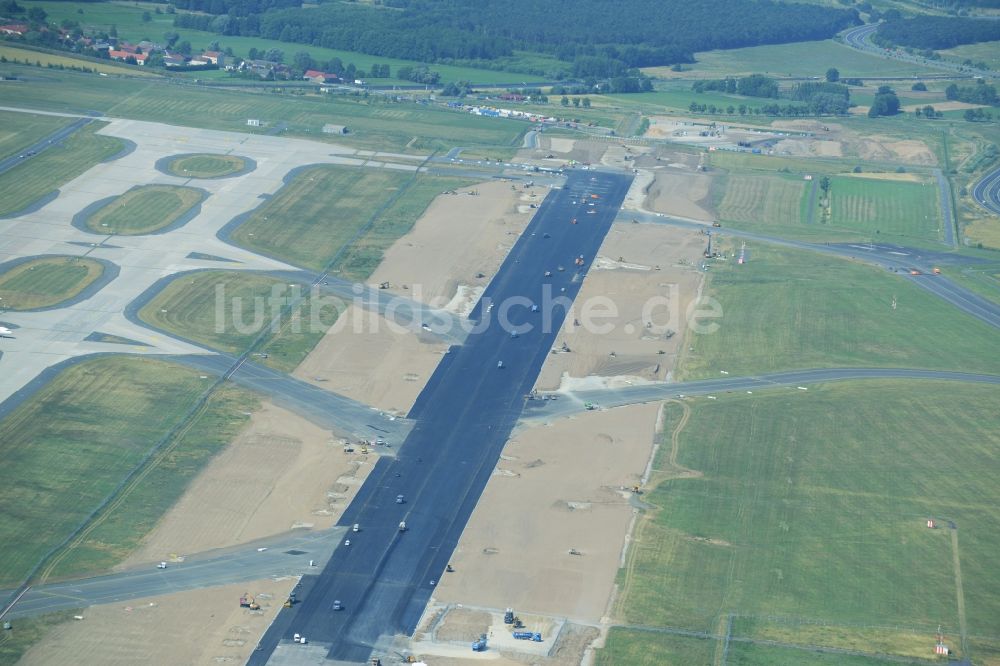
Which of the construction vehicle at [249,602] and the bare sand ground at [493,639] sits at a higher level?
the construction vehicle at [249,602]

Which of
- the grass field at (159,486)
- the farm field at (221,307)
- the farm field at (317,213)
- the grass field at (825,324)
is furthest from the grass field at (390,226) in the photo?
the grass field at (825,324)

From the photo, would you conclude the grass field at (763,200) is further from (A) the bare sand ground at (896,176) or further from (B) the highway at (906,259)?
(A) the bare sand ground at (896,176)

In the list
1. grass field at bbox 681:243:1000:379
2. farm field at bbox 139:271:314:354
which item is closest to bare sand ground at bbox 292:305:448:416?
farm field at bbox 139:271:314:354

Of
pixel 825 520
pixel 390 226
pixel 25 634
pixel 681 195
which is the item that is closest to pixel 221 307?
pixel 390 226

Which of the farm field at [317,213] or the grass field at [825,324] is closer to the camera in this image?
the grass field at [825,324]

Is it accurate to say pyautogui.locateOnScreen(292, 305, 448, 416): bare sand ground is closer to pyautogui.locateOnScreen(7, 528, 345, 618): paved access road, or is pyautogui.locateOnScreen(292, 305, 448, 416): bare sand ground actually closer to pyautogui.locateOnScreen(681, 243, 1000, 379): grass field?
pyautogui.locateOnScreen(7, 528, 345, 618): paved access road

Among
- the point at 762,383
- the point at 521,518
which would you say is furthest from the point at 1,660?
the point at 762,383
